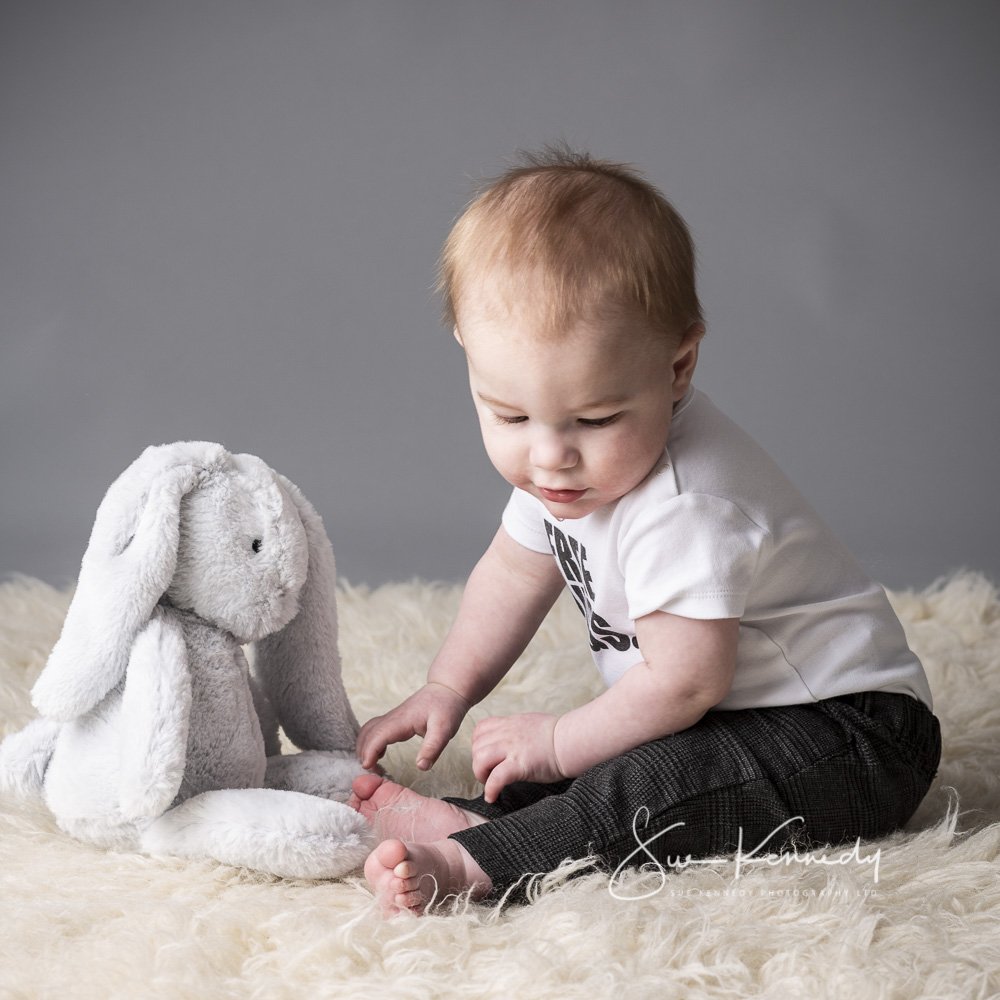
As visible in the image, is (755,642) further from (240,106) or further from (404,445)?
(240,106)

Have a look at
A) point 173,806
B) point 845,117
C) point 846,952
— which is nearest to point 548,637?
point 173,806

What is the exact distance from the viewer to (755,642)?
122 centimetres

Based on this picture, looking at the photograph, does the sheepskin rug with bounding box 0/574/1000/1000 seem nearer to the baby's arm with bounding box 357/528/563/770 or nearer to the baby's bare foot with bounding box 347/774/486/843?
the baby's bare foot with bounding box 347/774/486/843

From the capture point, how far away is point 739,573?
1.13 metres

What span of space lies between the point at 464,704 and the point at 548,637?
557 mm

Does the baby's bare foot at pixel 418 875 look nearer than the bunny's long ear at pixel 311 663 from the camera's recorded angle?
Yes

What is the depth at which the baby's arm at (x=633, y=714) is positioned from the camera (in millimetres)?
1138

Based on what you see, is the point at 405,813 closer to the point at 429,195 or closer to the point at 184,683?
the point at 184,683

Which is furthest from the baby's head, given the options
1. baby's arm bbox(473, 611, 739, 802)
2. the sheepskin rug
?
the sheepskin rug

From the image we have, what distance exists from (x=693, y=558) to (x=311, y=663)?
402mm

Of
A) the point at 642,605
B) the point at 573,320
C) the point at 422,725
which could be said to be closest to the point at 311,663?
the point at 422,725

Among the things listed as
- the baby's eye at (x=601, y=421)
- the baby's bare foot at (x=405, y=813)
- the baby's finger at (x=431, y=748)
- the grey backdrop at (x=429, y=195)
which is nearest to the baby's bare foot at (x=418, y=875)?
the baby's bare foot at (x=405, y=813)

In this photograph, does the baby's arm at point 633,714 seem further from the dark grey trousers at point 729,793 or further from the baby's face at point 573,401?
the baby's face at point 573,401

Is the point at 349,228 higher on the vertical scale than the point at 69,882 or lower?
higher
